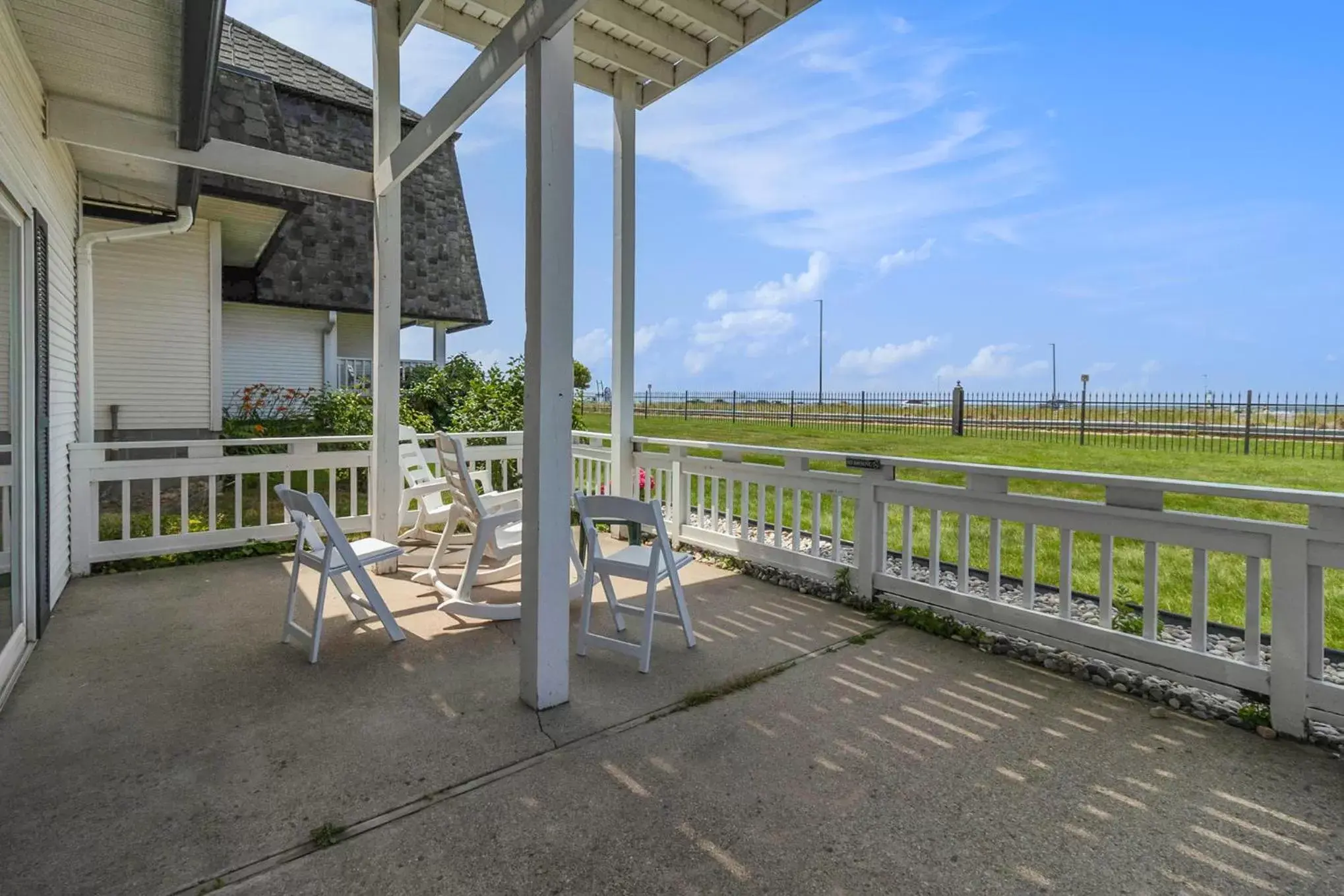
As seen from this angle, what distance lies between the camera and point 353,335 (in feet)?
35.9

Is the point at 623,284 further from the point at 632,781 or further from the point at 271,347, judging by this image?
the point at 271,347

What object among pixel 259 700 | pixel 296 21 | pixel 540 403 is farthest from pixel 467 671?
pixel 296 21

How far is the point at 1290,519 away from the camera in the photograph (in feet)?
16.3

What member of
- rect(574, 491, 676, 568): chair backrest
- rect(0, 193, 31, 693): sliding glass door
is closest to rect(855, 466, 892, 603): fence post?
rect(574, 491, 676, 568): chair backrest

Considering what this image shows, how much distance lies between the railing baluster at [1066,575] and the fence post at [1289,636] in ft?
2.21

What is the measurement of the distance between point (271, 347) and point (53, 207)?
18.8 feet

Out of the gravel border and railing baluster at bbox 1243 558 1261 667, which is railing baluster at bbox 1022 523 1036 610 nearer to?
the gravel border

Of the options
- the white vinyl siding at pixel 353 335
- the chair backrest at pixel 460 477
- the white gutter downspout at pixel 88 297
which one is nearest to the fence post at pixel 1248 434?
the chair backrest at pixel 460 477

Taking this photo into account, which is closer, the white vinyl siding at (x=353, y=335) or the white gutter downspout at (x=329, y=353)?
the white gutter downspout at (x=329, y=353)

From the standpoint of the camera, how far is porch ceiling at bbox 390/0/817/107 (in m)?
4.00

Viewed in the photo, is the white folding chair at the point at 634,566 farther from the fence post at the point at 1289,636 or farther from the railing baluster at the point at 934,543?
the fence post at the point at 1289,636

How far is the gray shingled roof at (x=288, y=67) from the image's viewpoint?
338 inches

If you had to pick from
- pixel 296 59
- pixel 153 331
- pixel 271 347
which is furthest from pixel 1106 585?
pixel 296 59

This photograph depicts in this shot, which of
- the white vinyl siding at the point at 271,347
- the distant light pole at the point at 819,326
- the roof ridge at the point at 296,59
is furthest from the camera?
the distant light pole at the point at 819,326
